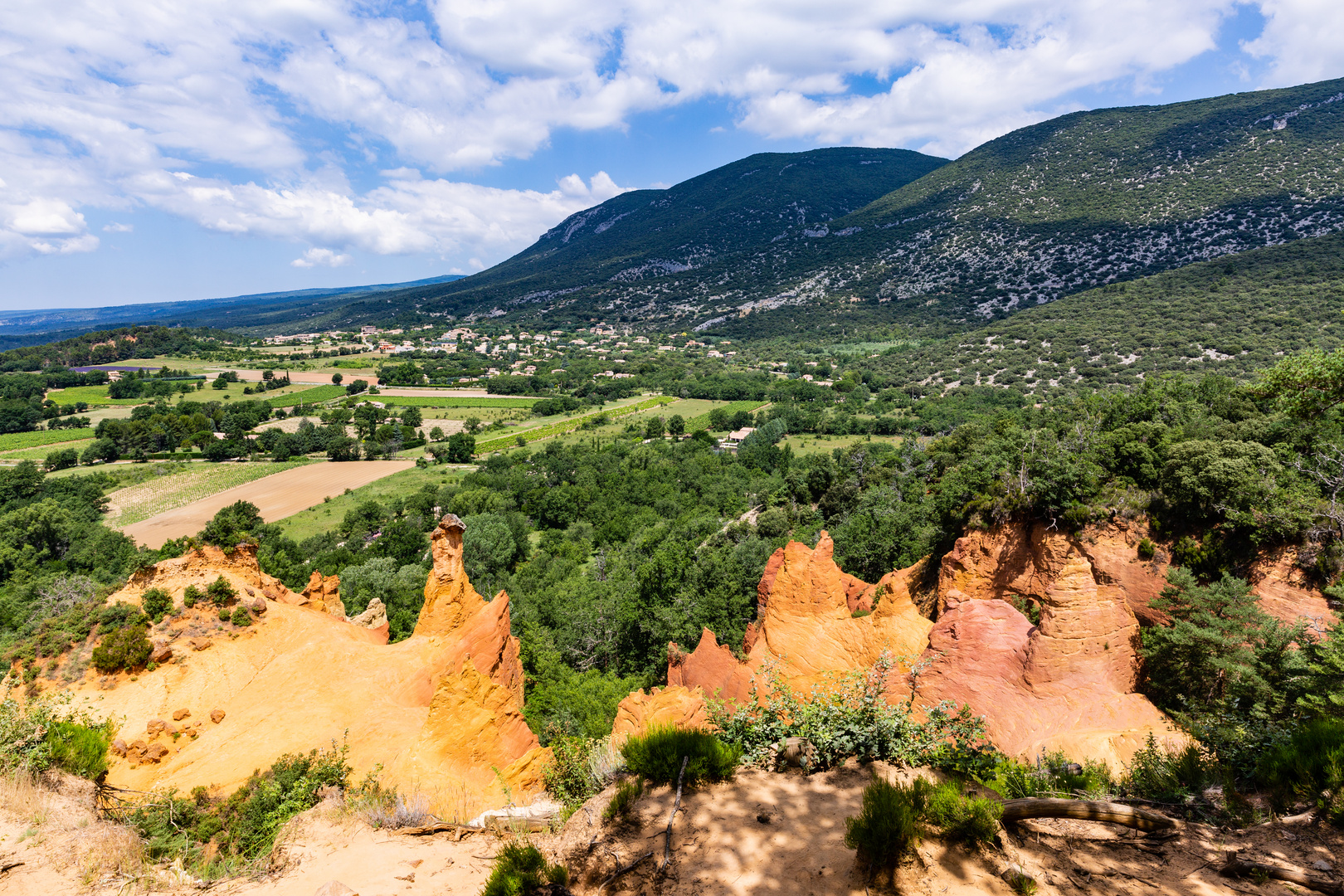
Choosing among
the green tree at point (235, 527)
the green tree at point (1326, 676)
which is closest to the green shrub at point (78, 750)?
the green tree at point (1326, 676)

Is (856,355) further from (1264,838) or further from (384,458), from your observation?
(1264,838)

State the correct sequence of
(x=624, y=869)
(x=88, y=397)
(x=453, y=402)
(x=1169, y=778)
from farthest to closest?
(x=453, y=402)
(x=88, y=397)
(x=1169, y=778)
(x=624, y=869)

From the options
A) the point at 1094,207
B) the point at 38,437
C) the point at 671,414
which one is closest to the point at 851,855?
the point at 671,414

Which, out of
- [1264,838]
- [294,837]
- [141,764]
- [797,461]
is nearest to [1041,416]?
[797,461]

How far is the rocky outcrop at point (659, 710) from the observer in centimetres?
1111

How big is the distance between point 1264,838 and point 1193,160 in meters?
150

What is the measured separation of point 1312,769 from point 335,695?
741 inches

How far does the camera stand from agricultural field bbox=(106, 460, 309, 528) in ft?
192

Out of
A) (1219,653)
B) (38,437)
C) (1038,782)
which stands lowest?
(1219,653)

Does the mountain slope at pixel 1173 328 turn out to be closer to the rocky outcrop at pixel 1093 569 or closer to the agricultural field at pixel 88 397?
the rocky outcrop at pixel 1093 569

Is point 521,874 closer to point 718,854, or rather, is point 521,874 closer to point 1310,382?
point 718,854

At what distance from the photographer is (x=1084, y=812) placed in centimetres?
587

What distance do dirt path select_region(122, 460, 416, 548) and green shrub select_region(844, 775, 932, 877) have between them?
62754 mm

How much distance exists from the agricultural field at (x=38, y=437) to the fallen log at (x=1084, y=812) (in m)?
120
